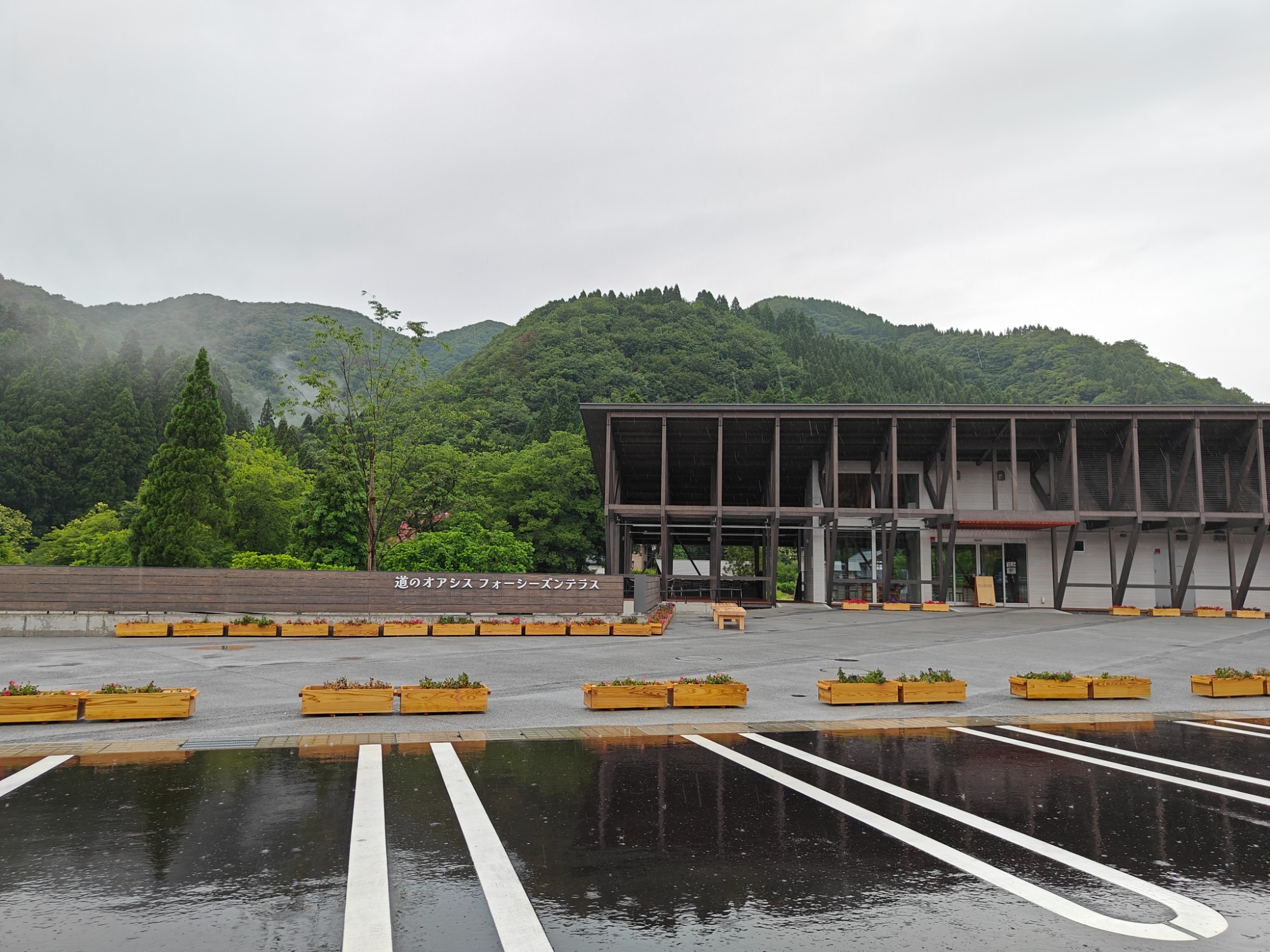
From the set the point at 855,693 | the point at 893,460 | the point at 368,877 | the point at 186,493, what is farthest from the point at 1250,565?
the point at 186,493

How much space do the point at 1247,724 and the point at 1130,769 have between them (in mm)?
4809

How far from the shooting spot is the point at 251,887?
16.8 feet

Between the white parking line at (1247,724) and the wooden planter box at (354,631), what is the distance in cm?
1948

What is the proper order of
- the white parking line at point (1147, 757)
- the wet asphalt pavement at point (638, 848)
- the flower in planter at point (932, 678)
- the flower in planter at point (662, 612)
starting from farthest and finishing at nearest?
the flower in planter at point (662, 612), the flower in planter at point (932, 678), the white parking line at point (1147, 757), the wet asphalt pavement at point (638, 848)

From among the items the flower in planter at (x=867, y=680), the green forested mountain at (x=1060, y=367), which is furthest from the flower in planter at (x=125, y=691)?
the green forested mountain at (x=1060, y=367)

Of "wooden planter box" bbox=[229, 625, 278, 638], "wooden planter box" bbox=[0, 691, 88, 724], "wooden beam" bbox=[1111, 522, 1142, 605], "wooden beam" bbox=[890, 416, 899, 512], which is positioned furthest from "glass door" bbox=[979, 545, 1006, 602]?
"wooden planter box" bbox=[0, 691, 88, 724]

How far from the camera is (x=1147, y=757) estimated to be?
380 inches

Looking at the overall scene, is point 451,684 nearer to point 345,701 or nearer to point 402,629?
point 345,701

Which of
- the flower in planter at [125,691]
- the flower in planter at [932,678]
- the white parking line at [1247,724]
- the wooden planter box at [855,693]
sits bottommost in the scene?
the white parking line at [1247,724]

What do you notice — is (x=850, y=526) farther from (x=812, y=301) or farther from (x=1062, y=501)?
(x=812, y=301)

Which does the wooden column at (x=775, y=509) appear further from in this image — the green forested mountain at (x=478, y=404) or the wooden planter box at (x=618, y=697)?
the wooden planter box at (x=618, y=697)

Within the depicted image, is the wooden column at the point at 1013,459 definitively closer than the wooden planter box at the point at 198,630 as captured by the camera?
No

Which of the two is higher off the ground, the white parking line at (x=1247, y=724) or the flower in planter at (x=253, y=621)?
the flower in planter at (x=253, y=621)

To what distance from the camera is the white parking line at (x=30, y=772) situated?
25.0 feet
